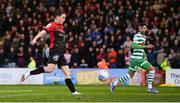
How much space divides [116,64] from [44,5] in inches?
288

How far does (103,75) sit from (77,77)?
176 cm

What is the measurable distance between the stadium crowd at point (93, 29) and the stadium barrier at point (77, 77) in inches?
61.2

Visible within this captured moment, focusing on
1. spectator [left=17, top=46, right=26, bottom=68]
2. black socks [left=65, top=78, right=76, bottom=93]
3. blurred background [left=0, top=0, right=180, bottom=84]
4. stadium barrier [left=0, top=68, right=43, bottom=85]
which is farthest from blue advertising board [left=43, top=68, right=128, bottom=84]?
black socks [left=65, top=78, right=76, bottom=93]

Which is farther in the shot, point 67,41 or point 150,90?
point 67,41

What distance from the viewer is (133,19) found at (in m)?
33.5

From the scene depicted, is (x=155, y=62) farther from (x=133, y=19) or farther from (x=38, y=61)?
(x=38, y=61)

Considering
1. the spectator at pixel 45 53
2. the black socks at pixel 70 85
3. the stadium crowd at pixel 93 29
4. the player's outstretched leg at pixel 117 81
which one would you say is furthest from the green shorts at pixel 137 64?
the spectator at pixel 45 53

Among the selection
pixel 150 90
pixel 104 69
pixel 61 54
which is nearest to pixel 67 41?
pixel 104 69

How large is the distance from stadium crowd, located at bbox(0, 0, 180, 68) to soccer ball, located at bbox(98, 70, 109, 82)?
7.36 feet

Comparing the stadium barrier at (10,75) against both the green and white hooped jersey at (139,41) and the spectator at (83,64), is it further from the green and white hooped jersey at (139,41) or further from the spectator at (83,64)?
the green and white hooped jersey at (139,41)

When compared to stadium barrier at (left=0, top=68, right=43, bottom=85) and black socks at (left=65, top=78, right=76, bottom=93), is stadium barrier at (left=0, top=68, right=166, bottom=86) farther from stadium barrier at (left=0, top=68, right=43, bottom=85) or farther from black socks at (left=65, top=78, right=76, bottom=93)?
black socks at (left=65, top=78, right=76, bottom=93)

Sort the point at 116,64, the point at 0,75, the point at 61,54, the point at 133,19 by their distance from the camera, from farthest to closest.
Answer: the point at 133,19, the point at 116,64, the point at 0,75, the point at 61,54

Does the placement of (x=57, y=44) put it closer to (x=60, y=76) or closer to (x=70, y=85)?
(x=70, y=85)

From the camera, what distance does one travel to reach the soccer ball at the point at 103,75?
28452 millimetres
